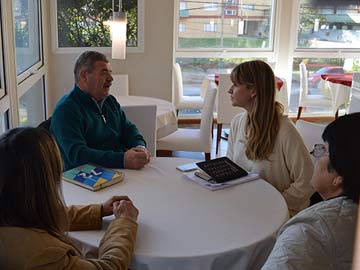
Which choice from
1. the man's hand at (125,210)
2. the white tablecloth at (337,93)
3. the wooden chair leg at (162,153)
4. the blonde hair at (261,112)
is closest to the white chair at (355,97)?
the white tablecloth at (337,93)

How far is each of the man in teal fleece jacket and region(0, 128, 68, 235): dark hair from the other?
3.33 ft

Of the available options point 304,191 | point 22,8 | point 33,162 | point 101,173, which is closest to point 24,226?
point 33,162

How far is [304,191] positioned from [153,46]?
385cm

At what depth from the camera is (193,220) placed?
175 cm

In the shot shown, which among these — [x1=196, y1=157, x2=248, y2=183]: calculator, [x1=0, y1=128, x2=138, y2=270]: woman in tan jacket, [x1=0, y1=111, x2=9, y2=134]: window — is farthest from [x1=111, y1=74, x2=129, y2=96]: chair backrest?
[x1=0, y1=128, x2=138, y2=270]: woman in tan jacket

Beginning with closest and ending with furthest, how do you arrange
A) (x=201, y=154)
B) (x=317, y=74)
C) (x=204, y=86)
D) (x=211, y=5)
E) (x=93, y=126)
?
(x=93, y=126), (x=201, y=154), (x=204, y=86), (x=211, y=5), (x=317, y=74)

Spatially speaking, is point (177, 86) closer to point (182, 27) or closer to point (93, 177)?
point (182, 27)

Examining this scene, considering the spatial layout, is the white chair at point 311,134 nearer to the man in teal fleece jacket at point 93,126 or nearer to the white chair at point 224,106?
the man in teal fleece jacket at point 93,126

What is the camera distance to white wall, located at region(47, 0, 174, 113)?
17.9 feet

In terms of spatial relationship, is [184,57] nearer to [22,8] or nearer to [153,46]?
[153,46]

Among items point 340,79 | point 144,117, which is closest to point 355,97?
point 340,79

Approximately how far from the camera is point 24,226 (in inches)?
47.7

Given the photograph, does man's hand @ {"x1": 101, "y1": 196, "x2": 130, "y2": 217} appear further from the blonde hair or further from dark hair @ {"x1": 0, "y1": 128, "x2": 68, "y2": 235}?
the blonde hair

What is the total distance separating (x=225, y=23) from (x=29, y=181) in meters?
5.48
